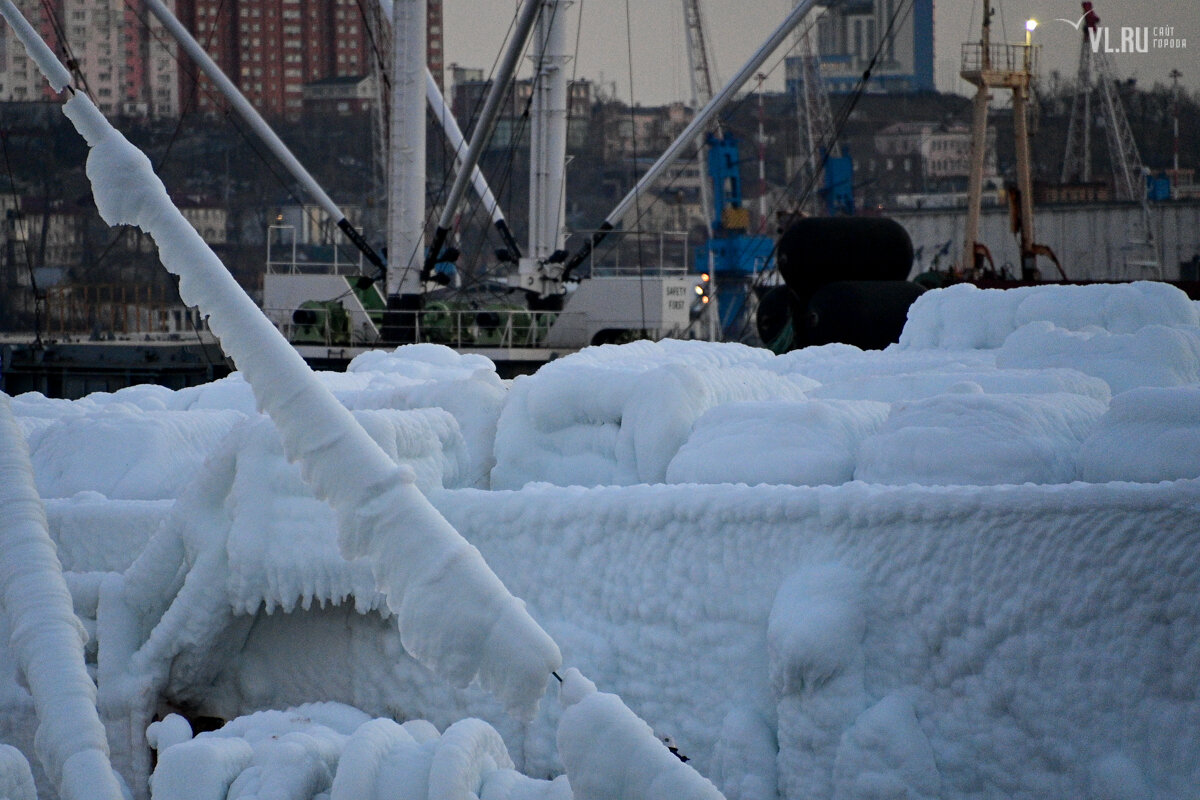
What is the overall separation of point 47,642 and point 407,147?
20.7 m

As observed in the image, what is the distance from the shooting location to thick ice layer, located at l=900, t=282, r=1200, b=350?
1234 centimetres

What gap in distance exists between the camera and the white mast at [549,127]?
1059 inches

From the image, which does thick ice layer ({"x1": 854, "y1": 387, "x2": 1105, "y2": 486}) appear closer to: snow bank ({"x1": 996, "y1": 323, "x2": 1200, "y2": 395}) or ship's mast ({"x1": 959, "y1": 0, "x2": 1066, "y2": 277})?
snow bank ({"x1": 996, "y1": 323, "x2": 1200, "y2": 395})

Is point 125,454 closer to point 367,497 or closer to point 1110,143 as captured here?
point 367,497

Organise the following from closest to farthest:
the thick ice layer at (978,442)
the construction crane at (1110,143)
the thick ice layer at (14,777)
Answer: the thick ice layer at (14,777), the thick ice layer at (978,442), the construction crane at (1110,143)

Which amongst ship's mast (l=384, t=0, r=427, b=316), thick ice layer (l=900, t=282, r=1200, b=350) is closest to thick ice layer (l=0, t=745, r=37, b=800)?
thick ice layer (l=900, t=282, r=1200, b=350)

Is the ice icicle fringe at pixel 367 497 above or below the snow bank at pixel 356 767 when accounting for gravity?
above

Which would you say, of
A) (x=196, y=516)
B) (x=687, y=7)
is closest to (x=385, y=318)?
(x=196, y=516)

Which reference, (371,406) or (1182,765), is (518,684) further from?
(371,406)

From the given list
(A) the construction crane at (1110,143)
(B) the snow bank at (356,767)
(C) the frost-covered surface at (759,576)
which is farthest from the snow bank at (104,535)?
(A) the construction crane at (1110,143)

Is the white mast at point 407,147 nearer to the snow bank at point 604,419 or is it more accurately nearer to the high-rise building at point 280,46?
the snow bank at point 604,419

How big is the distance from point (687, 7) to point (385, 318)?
3044 centimetres

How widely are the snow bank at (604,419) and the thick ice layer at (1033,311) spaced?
354cm

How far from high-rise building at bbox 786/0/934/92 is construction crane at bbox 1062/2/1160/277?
12.8m
